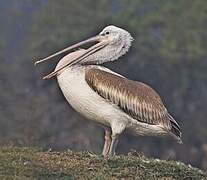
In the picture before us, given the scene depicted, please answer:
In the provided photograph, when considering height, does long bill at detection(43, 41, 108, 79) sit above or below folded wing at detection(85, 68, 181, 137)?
above

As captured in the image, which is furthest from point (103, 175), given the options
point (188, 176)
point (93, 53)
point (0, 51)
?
point (0, 51)

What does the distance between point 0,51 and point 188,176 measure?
32.1m

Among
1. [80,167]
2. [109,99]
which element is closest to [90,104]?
[109,99]

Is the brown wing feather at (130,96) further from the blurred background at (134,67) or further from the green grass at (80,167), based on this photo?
the blurred background at (134,67)

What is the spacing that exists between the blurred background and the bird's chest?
60.4 ft

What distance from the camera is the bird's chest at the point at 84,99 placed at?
1111cm

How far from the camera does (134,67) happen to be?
128ft

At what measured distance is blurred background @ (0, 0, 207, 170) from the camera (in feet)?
107

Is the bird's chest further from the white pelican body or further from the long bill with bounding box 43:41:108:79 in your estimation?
the long bill with bounding box 43:41:108:79

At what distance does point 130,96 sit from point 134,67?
27474 millimetres

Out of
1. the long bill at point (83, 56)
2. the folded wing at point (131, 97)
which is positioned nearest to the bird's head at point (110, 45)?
the long bill at point (83, 56)

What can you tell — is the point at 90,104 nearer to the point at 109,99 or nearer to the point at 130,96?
the point at 109,99

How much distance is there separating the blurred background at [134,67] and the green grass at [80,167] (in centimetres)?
1884

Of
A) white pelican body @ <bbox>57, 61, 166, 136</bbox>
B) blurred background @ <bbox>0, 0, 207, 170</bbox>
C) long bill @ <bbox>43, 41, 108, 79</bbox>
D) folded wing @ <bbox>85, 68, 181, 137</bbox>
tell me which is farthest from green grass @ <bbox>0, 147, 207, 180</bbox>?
blurred background @ <bbox>0, 0, 207, 170</bbox>
